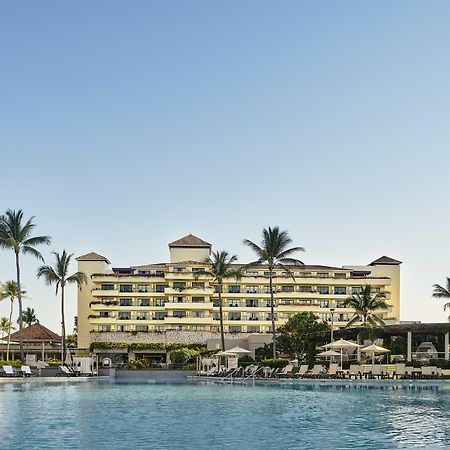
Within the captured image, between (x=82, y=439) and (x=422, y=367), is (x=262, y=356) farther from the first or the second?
(x=82, y=439)

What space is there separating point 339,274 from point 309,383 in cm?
5036

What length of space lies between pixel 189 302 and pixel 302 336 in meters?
22.2

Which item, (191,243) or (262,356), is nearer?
(262,356)

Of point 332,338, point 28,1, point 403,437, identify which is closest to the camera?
point 403,437

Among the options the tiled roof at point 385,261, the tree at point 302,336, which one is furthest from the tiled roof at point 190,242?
the tree at point 302,336

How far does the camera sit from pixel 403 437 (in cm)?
1888

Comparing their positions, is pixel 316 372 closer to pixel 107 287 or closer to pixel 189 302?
pixel 189 302

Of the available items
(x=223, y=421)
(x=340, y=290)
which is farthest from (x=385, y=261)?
(x=223, y=421)

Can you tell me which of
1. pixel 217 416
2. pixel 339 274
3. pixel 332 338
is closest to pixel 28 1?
pixel 217 416

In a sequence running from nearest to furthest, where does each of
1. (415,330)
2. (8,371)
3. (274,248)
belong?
(8,371) → (415,330) → (274,248)

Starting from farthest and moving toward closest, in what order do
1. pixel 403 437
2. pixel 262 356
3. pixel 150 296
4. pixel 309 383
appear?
1. pixel 150 296
2. pixel 262 356
3. pixel 309 383
4. pixel 403 437

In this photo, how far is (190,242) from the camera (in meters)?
94.2

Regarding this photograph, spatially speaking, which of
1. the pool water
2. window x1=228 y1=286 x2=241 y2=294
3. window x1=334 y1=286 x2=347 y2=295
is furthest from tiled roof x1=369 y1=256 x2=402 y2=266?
the pool water

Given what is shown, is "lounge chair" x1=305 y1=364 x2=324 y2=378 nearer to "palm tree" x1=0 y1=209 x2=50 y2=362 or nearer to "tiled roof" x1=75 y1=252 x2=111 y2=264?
"palm tree" x1=0 y1=209 x2=50 y2=362
